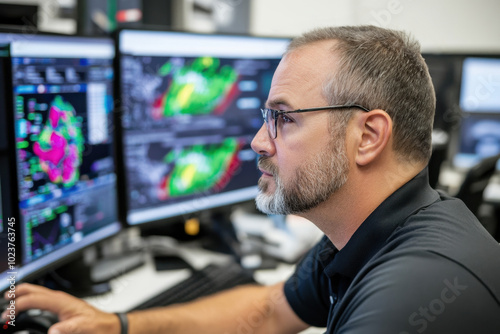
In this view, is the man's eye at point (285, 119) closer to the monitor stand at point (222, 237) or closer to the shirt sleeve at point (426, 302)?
the shirt sleeve at point (426, 302)

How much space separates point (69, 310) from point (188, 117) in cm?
63

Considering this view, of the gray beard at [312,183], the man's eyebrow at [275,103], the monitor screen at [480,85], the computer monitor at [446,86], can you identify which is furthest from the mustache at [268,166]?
the monitor screen at [480,85]

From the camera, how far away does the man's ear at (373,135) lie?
0.79 metres

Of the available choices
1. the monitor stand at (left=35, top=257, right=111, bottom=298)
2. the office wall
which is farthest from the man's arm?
the office wall

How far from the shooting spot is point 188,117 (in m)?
1.31

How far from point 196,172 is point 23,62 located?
1.93ft

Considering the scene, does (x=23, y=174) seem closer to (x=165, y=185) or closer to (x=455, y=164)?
(x=165, y=185)

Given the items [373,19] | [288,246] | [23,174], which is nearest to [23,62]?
[23,174]

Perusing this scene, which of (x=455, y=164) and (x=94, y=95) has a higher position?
(x=94, y=95)

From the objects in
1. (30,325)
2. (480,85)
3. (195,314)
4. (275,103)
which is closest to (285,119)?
(275,103)

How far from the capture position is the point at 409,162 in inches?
32.7

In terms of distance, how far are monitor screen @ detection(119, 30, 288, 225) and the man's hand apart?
390mm

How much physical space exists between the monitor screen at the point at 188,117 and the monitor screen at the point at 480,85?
4.52ft

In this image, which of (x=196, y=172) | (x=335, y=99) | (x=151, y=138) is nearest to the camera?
(x=335, y=99)
